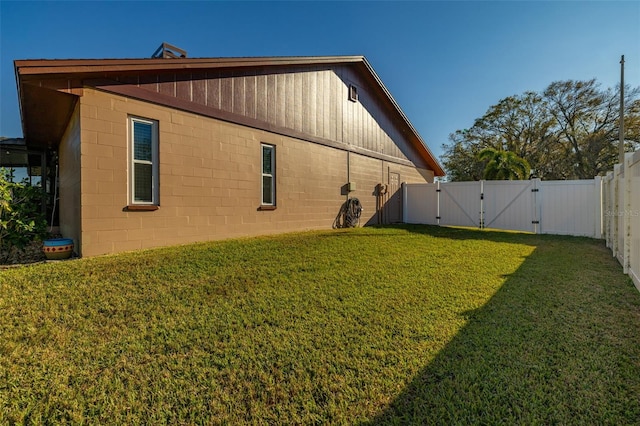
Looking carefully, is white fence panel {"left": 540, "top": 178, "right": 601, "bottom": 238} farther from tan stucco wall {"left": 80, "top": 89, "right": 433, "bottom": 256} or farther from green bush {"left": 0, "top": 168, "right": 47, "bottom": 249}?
green bush {"left": 0, "top": 168, "right": 47, "bottom": 249}

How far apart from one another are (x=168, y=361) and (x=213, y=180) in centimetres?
474

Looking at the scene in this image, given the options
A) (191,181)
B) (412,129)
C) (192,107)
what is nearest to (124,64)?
(192,107)

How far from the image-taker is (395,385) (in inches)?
76.0

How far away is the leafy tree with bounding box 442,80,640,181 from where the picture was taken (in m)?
20.0

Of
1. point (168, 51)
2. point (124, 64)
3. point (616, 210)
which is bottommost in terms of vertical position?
point (616, 210)

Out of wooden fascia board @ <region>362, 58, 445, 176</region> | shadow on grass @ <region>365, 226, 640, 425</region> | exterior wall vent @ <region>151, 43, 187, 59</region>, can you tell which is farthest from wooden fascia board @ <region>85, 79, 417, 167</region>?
shadow on grass @ <region>365, 226, 640, 425</region>

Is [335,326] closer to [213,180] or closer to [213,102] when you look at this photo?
[213,180]

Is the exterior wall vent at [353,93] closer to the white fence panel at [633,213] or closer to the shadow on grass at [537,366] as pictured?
the white fence panel at [633,213]

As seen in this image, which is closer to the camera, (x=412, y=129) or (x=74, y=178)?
(x=74, y=178)

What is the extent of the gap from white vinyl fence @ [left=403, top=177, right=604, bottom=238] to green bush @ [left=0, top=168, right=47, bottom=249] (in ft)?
39.9

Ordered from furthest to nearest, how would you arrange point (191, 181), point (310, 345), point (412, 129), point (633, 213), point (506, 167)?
point (506, 167) < point (412, 129) < point (191, 181) < point (633, 213) < point (310, 345)

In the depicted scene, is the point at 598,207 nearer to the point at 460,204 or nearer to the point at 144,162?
the point at 460,204

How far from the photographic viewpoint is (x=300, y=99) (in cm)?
866

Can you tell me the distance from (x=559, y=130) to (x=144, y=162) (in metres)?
28.0
